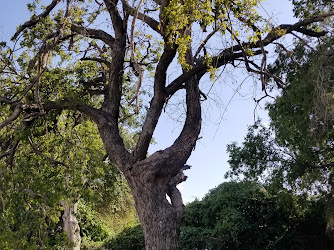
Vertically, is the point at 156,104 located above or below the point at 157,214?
above

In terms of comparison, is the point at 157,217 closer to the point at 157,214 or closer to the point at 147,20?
the point at 157,214

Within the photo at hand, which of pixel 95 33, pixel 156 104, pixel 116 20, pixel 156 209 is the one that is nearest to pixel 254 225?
pixel 156 104

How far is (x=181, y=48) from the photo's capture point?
6312mm

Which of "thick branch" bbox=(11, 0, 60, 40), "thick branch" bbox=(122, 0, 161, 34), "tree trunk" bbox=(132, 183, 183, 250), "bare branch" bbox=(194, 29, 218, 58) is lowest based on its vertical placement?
"tree trunk" bbox=(132, 183, 183, 250)

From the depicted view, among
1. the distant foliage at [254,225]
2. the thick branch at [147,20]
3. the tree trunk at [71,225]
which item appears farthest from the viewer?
the tree trunk at [71,225]

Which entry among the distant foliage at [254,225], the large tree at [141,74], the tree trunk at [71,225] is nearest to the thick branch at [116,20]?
the large tree at [141,74]

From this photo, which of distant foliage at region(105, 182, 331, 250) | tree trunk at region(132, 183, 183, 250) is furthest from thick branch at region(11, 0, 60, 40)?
distant foliage at region(105, 182, 331, 250)

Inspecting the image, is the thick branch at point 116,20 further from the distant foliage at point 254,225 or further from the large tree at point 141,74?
the distant foliage at point 254,225

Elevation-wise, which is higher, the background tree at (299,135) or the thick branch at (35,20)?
the thick branch at (35,20)

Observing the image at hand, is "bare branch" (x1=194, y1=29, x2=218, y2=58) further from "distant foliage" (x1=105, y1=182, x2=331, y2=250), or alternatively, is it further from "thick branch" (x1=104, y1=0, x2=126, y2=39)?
"distant foliage" (x1=105, y1=182, x2=331, y2=250)

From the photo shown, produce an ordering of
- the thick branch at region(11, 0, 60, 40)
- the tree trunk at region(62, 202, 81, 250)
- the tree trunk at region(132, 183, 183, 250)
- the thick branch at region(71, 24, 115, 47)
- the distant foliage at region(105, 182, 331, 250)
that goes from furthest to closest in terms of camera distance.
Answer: the tree trunk at region(62, 202, 81, 250)
the distant foliage at region(105, 182, 331, 250)
the thick branch at region(71, 24, 115, 47)
the thick branch at region(11, 0, 60, 40)
the tree trunk at region(132, 183, 183, 250)

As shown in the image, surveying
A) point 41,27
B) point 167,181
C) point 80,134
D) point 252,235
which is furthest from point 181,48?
point 252,235

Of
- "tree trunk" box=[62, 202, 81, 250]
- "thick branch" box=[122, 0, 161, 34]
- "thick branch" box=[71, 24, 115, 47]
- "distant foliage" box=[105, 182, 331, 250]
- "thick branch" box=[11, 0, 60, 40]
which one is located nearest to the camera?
"thick branch" box=[122, 0, 161, 34]

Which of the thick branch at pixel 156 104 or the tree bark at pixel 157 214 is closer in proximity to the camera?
the tree bark at pixel 157 214
